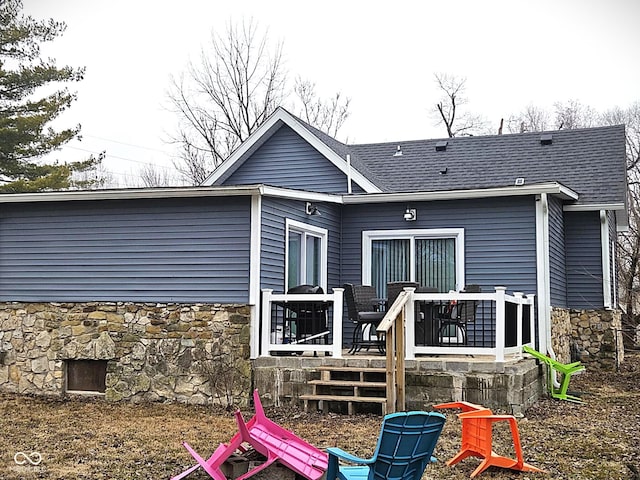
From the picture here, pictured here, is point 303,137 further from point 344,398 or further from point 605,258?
point 344,398

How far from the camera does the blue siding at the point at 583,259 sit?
46.4ft

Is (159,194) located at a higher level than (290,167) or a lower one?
lower

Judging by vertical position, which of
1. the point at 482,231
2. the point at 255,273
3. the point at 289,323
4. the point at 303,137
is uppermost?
the point at 303,137

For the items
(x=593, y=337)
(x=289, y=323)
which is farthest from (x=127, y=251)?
(x=593, y=337)

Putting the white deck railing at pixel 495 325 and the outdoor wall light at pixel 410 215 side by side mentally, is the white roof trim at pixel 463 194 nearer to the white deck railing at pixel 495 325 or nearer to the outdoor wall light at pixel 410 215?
the outdoor wall light at pixel 410 215

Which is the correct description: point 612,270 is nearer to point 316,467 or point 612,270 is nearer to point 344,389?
point 344,389

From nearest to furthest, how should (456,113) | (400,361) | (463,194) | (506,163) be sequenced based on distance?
(400,361) → (463,194) → (506,163) → (456,113)

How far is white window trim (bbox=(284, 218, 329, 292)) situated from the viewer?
10.6 metres

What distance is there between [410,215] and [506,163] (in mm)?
4131

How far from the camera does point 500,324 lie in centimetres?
909

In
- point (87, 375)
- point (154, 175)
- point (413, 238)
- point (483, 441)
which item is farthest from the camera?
→ point (154, 175)

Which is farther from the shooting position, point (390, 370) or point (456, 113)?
point (456, 113)

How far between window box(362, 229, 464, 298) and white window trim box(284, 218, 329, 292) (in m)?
0.84

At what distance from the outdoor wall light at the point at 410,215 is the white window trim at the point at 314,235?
1317mm
